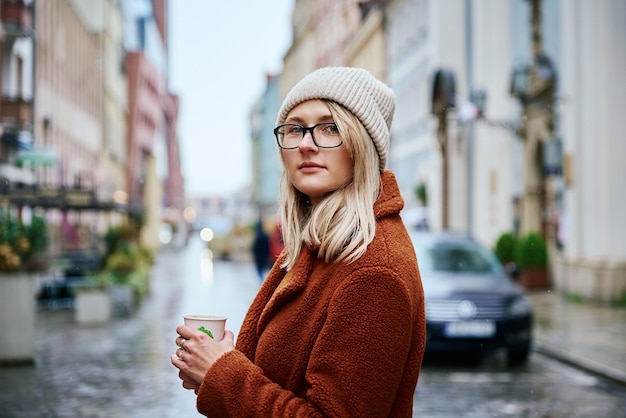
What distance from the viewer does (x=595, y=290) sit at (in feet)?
69.8

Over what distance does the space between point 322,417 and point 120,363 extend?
10338 mm

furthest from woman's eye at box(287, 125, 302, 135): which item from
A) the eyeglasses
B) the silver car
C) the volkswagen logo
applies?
the volkswagen logo

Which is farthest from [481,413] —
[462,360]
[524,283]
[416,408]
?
[524,283]

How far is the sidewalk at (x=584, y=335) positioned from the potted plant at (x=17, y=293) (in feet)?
20.8

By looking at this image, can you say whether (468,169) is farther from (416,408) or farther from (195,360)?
(195,360)

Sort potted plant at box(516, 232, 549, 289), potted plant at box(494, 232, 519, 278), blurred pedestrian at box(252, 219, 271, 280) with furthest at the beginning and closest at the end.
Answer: potted plant at box(494, 232, 519, 278) < potted plant at box(516, 232, 549, 289) < blurred pedestrian at box(252, 219, 271, 280)

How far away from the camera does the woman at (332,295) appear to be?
2221 mm

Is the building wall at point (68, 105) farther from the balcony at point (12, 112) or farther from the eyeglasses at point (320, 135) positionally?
the eyeglasses at point (320, 135)

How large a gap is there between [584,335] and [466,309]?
3.23m

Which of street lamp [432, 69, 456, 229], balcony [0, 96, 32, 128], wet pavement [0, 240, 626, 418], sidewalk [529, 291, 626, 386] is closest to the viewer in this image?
wet pavement [0, 240, 626, 418]

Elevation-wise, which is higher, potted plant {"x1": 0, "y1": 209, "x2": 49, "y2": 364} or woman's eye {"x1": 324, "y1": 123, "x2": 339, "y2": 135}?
woman's eye {"x1": 324, "y1": 123, "x2": 339, "y2": 135}

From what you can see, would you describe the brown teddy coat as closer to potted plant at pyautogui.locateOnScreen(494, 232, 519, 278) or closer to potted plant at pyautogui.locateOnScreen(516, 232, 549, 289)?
potted plant at pyautogui.locateOnScreen(516, 232, 549, 289)

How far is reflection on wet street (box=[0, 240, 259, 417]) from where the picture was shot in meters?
9.14

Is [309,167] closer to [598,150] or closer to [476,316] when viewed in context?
[476,316]
